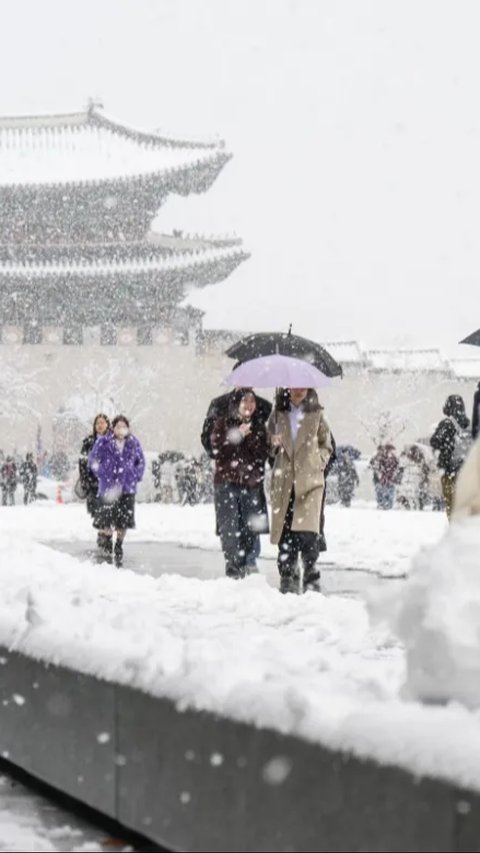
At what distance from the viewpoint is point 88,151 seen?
4428 centimetres

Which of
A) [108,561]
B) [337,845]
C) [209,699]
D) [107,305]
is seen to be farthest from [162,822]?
[107,305]

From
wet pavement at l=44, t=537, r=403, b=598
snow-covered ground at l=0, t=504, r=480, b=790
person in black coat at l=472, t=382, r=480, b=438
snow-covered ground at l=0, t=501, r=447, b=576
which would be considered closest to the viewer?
snow-covered ground at l=0, t=504, r=480, b=790

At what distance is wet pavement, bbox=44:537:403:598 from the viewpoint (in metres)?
10.7

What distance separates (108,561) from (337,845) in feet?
32.8

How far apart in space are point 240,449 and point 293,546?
92 centimetres

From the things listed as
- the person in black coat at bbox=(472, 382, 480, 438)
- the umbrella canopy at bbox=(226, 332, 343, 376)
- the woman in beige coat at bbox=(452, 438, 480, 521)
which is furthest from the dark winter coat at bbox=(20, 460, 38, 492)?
the woman in beige coat at bbox=(452, 438, 480, 521)

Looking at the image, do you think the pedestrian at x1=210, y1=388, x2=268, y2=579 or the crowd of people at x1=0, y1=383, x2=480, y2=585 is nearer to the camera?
the crowd of people at x1=0, y1=383, x2=480, y2=585

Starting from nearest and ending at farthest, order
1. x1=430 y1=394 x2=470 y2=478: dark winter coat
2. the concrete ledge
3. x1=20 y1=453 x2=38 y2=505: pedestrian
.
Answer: the concrete ledge
x1=430 y1=394 x2=470 y2=478: dark winter coat
x1=20 y1=453 x2=38 y2=505: pedestrian

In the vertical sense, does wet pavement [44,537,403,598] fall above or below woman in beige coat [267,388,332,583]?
below

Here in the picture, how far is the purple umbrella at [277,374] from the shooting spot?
1005cm

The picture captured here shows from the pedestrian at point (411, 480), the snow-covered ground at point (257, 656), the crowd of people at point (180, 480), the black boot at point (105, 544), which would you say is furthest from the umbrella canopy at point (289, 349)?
the crowd of people at point (180, 480)

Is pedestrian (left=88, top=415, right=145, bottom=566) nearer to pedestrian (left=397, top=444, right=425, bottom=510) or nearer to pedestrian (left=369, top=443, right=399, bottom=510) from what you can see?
pedestrian (left=369, top=443, right=399, bottom=510)

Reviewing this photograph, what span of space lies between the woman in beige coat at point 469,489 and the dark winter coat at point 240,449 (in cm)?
625

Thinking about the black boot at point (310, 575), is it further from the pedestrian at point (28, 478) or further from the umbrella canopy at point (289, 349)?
the pedestrian at point (28, 478)
